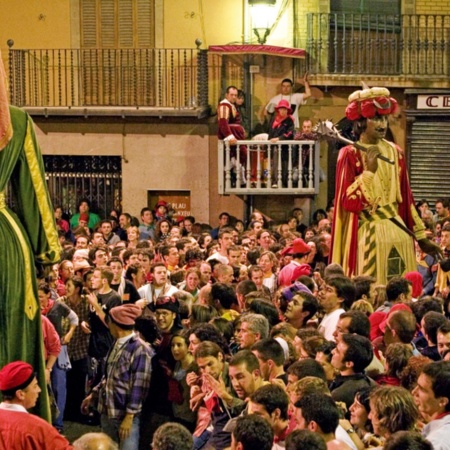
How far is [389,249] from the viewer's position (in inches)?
519

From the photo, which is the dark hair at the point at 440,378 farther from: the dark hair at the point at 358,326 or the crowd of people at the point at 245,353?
the dark hair at the point at 358,326

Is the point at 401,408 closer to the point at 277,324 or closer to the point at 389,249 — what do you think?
the point at 277,324

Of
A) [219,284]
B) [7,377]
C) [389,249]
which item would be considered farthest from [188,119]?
[7,377]

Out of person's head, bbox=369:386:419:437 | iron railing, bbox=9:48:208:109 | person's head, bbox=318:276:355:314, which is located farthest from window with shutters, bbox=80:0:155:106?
person's head, bbox=369:386:419:437

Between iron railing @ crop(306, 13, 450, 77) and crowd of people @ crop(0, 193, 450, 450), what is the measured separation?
8.39m

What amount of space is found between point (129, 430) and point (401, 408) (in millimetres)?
3158

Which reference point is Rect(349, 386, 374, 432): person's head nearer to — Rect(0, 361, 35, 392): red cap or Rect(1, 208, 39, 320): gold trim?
Rect(0, 361, 35, 392): red cap

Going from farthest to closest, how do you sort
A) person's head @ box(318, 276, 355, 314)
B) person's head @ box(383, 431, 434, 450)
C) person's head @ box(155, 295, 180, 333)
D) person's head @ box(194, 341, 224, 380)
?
person's head @ box(318, 276, 355, 314), person's head @ box(155, 295, 180, 333), person's head @ box(194, 341, 224, 380), person's head @ box(383, 431, 434, 450)

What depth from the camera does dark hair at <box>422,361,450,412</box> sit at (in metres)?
Answer: 7.27

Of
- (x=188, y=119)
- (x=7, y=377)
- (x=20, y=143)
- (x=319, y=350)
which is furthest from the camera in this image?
(x=188, y=119)

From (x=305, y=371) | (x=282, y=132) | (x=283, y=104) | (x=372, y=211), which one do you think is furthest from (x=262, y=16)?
(x=305, y=371)

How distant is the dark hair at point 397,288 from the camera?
A: 10688 mm

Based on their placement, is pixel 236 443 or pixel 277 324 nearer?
pixel 236 443

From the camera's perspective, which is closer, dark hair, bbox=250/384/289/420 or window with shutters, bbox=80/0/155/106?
dark hair, bbox=250/384/289/420
